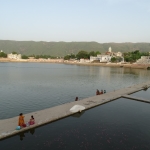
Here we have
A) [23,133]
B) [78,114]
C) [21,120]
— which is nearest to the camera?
[23,133]

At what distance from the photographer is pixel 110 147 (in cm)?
1307

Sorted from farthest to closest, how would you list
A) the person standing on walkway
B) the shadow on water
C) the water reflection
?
the shadow on water, the person standing on walkway, the water reflection

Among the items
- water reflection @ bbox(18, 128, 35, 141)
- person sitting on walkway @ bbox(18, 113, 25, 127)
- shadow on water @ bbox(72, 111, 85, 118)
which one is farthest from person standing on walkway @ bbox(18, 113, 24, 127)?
shadow on water @ bbox(72, 111, 85, 118)

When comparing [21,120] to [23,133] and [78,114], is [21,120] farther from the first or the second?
[78,114]

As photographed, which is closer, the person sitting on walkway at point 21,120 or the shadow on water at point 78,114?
the person sitting on walkway at point 21,120

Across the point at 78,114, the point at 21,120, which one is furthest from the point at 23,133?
the point at 78,114

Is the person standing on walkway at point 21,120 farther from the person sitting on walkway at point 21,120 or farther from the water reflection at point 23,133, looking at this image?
the water reflection at point 23,133

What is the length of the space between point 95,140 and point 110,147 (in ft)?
4.55

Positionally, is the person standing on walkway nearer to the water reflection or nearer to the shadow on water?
the water reflection

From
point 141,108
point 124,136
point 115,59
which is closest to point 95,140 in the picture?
point 124,136

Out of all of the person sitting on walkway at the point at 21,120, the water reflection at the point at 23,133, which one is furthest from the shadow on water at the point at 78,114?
the person sitting on walkway at the point at 21,120

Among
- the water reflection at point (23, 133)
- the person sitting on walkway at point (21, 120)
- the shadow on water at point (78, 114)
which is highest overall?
A: the person sitting on walkway at point (21, 120)

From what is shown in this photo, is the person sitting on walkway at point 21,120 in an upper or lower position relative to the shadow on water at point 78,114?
upper

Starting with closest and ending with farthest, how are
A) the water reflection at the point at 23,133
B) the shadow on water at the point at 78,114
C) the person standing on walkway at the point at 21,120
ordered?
the water reflection at the point at 23,133 < the person standing on walkway at the point at 21,120 < the shadow on water at the point at 78,114
